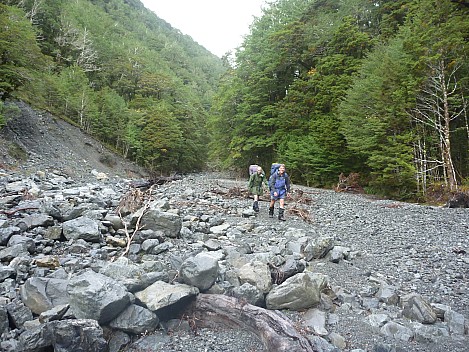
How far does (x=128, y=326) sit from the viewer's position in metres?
3.07

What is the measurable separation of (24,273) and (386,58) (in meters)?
18.6

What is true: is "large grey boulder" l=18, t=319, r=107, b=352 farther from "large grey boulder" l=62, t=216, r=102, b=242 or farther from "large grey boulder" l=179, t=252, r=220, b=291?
"large grey boulder" l=62, t=216, r=102, b=242

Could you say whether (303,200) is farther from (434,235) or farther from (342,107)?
(342,107)

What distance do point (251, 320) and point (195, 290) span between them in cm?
77

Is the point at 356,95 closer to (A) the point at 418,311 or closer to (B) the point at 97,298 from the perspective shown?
(A) the point at 418,311

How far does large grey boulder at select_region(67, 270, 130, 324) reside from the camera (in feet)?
9.80

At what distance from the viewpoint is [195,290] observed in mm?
3574

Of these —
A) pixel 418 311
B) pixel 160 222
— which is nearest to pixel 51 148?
pixel 160 222

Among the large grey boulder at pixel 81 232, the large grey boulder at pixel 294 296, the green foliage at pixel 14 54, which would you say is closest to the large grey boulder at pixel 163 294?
the large grey boulder at pixel 294 296

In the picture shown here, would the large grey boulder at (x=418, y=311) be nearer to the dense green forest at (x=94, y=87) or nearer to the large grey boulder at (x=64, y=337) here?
the large grey boulder at (x=64, y=337)

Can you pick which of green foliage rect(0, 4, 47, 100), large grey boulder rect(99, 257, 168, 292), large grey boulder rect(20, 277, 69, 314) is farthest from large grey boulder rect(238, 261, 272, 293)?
green foliage rect(0, 4, 47, 100)

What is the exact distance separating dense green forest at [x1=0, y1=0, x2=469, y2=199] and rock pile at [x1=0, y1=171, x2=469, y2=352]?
10.1 metres

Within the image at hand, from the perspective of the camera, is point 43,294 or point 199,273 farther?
point 199,273

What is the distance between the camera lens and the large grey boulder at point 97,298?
9.80 ft
